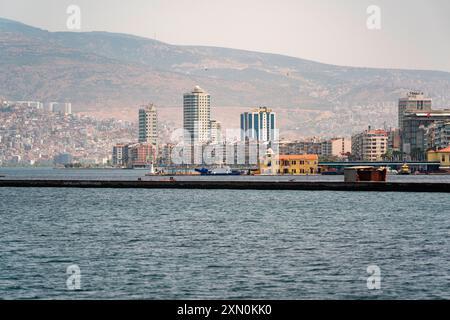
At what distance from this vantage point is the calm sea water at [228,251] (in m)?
35.4

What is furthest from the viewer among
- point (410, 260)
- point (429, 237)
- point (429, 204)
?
point (429, 204)

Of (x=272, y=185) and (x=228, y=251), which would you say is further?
(x=272, y=185)

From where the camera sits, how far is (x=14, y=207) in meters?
93.8

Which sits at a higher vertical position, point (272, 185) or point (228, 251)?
point (272, 185)

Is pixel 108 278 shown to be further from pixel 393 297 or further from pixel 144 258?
pixel 393 297

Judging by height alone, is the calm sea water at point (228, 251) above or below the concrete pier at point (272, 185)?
below

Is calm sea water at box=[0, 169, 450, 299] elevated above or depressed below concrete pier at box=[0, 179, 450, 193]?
below

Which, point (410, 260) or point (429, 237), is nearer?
point (410, 260)

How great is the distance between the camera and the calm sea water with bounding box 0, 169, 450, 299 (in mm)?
35438

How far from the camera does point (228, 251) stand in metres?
48.4

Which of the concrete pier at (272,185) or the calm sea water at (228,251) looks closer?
the calm sea water at (228,251)

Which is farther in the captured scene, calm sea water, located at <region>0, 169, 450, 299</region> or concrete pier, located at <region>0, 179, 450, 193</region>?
concrete pier, located at <region>0, 179, 450, 193</region>

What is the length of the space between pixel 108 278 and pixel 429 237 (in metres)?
24.4
